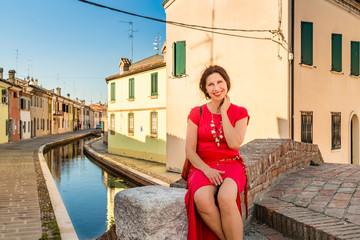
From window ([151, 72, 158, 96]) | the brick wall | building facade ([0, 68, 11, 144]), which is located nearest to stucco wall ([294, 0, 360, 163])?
the brick wall

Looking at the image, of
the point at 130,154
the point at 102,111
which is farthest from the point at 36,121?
the point at 102,111

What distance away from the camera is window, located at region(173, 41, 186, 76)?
1377cm

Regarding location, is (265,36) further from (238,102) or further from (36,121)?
(36,121)

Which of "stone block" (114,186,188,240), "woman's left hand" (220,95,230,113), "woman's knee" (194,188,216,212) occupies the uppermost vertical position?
"woman's left hand" (220,95,230,113)

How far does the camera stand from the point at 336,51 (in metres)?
11.3

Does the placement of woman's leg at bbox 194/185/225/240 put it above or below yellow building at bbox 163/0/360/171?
below

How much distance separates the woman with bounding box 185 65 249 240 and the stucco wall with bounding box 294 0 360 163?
772 cm

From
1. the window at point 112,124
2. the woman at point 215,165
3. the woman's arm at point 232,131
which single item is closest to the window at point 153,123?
the window at point 112,124

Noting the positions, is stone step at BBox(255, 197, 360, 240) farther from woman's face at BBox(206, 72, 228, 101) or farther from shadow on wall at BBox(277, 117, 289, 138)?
shadow on wall at BBox(277, 117, 289, 138)

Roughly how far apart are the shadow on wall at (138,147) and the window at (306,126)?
8993 mm

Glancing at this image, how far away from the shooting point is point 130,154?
2164 centimetres

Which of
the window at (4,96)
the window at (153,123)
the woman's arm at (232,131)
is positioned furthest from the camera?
the window at (4,96)

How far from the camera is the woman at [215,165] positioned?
2312mm

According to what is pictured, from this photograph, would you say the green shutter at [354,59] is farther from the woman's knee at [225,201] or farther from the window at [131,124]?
the window at [131,124]
